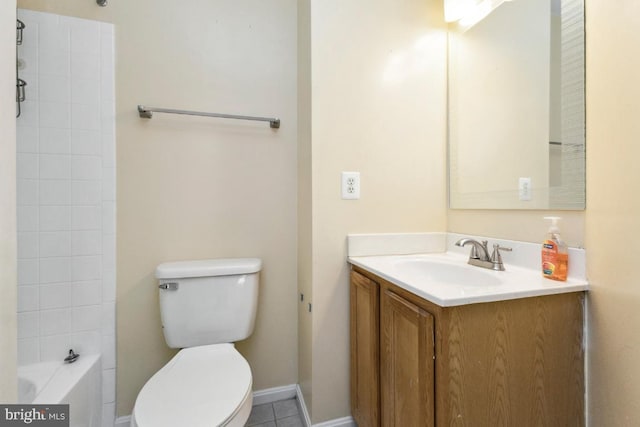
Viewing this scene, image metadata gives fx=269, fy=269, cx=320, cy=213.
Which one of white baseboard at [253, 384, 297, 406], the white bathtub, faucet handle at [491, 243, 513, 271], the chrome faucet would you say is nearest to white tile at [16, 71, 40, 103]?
the white bathtub

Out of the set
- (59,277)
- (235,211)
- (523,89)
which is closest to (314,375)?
(235,211)

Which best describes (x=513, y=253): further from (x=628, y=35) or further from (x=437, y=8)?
(x=437, y=8)

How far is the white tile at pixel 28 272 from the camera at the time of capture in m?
1.17

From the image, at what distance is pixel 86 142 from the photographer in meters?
1.24

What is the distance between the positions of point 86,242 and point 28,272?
0.24m

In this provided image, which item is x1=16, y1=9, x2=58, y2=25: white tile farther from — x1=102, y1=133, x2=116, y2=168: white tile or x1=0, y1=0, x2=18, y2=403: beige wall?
x1=0, y1=0, x2=18, y2=403: beige wall

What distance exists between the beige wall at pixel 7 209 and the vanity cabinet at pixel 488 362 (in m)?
1.03

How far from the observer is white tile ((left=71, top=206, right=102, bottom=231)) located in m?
1.23

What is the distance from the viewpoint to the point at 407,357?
2.69ft

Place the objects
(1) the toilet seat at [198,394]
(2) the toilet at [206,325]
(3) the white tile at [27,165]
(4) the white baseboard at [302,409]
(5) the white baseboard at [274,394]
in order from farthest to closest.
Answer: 1. (5) the white baseboard at [274,394]
2. (4) the white baseboard at [302,409]
3. (3) the white tile at [27,165]
4. (2) the toilet at [206,325]
5. (1) the toilet seat at [198,394]

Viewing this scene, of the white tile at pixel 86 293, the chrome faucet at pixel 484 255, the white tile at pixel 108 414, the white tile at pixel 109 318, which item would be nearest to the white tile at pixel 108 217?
the white tile at pixel 86 293

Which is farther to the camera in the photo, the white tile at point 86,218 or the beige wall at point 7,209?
the white tile at point 86,218

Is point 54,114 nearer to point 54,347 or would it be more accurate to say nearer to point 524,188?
point 54,347

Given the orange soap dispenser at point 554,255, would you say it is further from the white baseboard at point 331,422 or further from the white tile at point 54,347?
the white tile at point 54,347
